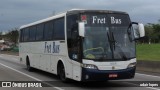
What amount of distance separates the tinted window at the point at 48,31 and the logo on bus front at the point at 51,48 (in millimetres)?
337

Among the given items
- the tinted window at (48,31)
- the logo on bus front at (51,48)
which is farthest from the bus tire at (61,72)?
the tinted window at (48,31)

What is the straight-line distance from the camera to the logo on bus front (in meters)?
17.5

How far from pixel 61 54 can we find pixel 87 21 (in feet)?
8.82

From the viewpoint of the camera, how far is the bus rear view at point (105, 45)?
1423cm

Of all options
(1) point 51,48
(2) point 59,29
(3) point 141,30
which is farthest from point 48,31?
(3) point 141,30

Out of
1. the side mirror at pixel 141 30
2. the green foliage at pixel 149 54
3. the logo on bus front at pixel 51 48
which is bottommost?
the green foliage at pixel 149 54

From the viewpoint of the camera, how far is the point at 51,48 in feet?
61.3

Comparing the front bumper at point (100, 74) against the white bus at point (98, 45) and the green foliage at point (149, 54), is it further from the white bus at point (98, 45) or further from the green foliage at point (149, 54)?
the green foliage at point (149, 54)

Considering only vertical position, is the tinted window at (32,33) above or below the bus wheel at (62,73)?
above

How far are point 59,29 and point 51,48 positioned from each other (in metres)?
1.68

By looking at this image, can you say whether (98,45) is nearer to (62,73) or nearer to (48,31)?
(62,73)

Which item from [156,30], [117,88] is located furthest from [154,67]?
[156,30]

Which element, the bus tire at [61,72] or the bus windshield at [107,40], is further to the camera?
the bus tire at [61,72]

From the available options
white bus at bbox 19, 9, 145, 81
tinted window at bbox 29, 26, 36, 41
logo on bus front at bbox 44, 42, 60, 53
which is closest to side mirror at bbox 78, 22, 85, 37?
white bus at bbox 19, 9, 145, 81
